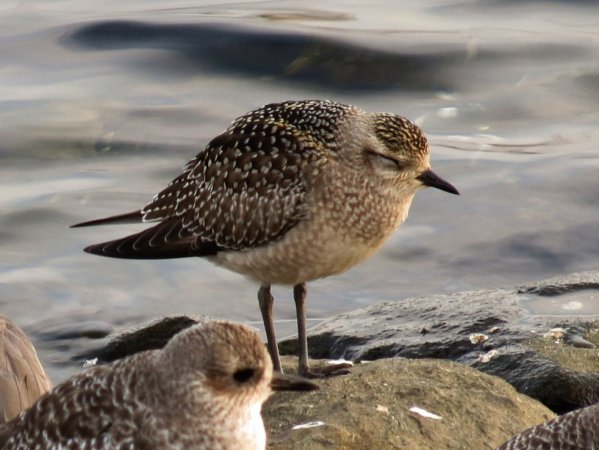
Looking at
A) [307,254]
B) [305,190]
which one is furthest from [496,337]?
[305,190]

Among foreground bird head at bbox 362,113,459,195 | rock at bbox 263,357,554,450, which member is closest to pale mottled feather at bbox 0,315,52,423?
rock at bbox 263,357,554,450

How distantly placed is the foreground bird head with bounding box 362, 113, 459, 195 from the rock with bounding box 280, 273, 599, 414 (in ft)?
4.11

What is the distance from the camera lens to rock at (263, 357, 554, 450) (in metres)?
7.18

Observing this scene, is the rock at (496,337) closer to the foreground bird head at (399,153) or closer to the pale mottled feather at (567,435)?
the foreground bird head at (399,153)

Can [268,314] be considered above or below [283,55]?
below

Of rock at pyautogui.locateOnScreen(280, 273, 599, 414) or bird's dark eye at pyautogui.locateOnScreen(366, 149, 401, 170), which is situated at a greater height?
bird's dark eye at pyautogui.locateOnScreen(366, 149, 401, 170)

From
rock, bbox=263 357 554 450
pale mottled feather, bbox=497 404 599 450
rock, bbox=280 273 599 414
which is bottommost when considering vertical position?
rock, bbox=280 273 599 414

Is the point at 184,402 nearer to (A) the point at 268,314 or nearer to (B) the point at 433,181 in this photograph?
(A) the point at 268,314

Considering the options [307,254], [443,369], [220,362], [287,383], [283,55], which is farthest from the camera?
[283,55]

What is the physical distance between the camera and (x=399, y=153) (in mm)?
8336

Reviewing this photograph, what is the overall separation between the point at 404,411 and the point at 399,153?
1682 millimetres

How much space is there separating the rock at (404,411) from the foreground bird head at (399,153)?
114 centimetres

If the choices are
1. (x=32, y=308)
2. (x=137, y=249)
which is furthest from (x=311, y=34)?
(x=137, y=249)

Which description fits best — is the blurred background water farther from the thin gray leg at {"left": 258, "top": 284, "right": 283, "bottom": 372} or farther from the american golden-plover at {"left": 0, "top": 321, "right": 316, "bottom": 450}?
the american golden-plover at {"left": 0, "top": 321, "right": 316, "bottom": 450}
